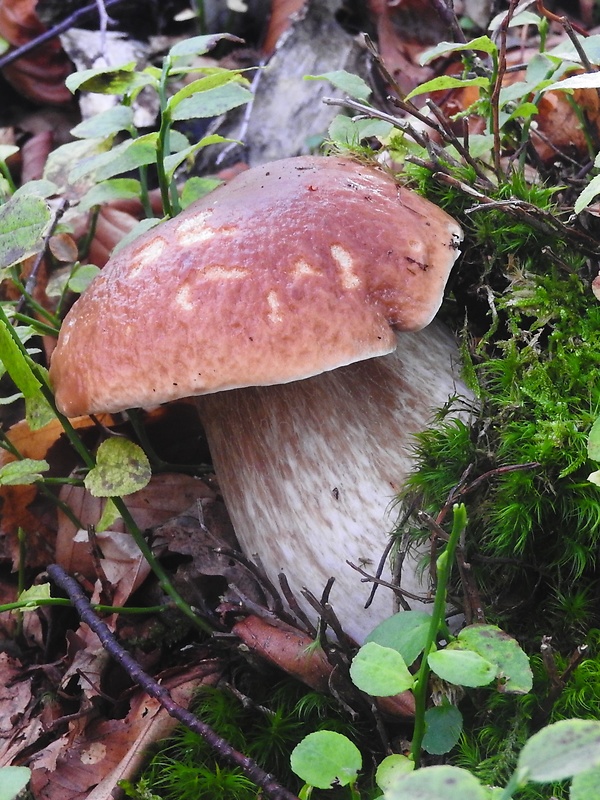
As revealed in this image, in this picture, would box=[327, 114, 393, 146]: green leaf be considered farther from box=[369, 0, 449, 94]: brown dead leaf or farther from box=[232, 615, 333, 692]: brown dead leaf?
box=[369, 0, 449, 94]: brown dead leaf

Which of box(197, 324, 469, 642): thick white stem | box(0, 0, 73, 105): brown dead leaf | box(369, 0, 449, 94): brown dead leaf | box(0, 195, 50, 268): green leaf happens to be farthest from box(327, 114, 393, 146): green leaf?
box(0, 0, 73, 105): brown dead leaf

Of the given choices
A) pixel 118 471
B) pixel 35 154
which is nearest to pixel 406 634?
pixel 118 471

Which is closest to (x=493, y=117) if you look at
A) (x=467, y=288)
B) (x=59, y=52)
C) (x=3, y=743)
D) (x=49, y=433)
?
(x=467, y=288)

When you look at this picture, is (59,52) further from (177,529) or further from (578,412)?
(578,412)

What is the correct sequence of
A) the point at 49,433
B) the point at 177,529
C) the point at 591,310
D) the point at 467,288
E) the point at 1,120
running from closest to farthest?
1. the point at 591,310
2. the point at 467,288
3. the point at 177,529
4. the point at 49,433
5. the point at 1,120

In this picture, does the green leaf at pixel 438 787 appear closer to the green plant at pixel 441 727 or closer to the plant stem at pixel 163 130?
the green plant at pixel 441 727

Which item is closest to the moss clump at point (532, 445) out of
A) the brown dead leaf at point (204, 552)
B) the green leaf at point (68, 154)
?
the brown dead leaf at point (204, 552)
